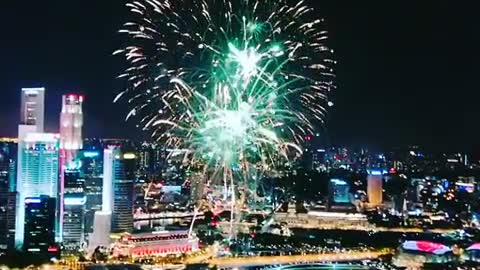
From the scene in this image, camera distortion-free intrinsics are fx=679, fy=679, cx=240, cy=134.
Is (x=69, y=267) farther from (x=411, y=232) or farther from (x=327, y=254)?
(x=411, y=232)

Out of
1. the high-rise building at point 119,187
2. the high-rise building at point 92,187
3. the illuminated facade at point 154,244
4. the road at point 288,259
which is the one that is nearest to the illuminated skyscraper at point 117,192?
the high-rise building at point 119,187

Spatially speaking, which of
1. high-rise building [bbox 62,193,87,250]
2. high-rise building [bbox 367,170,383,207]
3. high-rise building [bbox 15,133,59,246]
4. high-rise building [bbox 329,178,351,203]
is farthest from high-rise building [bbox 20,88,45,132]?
high-rise building [bbox 367,170,383,207]

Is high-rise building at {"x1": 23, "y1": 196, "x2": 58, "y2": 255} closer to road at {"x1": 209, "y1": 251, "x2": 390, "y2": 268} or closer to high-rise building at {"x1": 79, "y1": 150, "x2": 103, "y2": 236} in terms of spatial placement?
high-rise building at {"x1": 79, "y1": 150, "x2": 103, "y2": 236}

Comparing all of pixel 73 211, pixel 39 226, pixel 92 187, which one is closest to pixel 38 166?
pixel 73 211

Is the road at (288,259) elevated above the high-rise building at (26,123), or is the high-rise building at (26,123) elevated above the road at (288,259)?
the high-rise building at (26,123)

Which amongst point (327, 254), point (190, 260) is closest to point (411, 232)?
point (327, 254)

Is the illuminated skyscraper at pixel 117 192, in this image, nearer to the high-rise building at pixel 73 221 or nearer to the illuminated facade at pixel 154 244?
the high-rise building at pixel 73 221

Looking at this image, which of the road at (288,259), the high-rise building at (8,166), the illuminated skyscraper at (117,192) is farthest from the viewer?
the illuminated skyscraper at (117,192)

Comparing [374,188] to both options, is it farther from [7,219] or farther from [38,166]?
[7,219]
